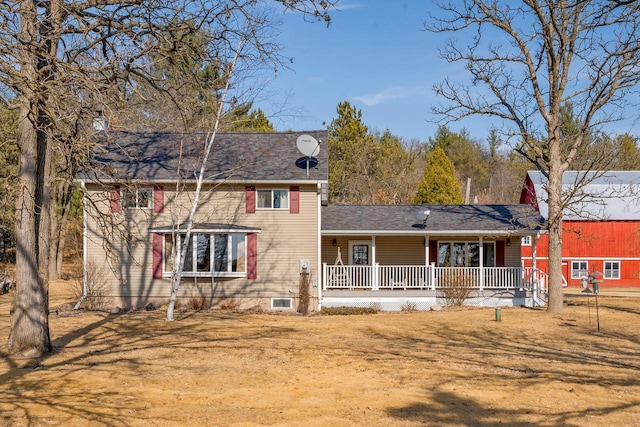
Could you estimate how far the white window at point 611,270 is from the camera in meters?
35.5

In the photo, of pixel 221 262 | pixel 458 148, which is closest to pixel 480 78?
pixel 221 262

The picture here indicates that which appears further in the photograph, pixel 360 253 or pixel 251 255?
pixel 360 253

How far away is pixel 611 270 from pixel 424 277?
58.9 ft

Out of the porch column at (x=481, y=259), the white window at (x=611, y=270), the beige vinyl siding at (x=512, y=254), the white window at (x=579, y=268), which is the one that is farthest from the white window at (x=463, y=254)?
the white window at (x=611, y=270)

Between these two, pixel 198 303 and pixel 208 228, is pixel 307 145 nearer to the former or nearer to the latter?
pixel 208 228

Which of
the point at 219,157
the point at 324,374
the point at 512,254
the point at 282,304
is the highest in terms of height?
the point at 219,157

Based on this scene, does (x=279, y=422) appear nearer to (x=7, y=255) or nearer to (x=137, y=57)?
(x=137, y=57)

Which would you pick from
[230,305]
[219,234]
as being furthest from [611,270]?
[219,234]

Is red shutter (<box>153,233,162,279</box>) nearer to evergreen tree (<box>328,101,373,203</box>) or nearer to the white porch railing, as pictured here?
the white porch railing

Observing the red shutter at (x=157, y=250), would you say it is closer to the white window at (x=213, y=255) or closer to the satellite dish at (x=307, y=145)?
the white window at (x=213, y=255)

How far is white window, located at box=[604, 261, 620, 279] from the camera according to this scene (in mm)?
35500

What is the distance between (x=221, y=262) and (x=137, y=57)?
10.9 m

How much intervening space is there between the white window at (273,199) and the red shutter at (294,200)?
0.14 meters

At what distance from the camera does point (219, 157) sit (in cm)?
2217
